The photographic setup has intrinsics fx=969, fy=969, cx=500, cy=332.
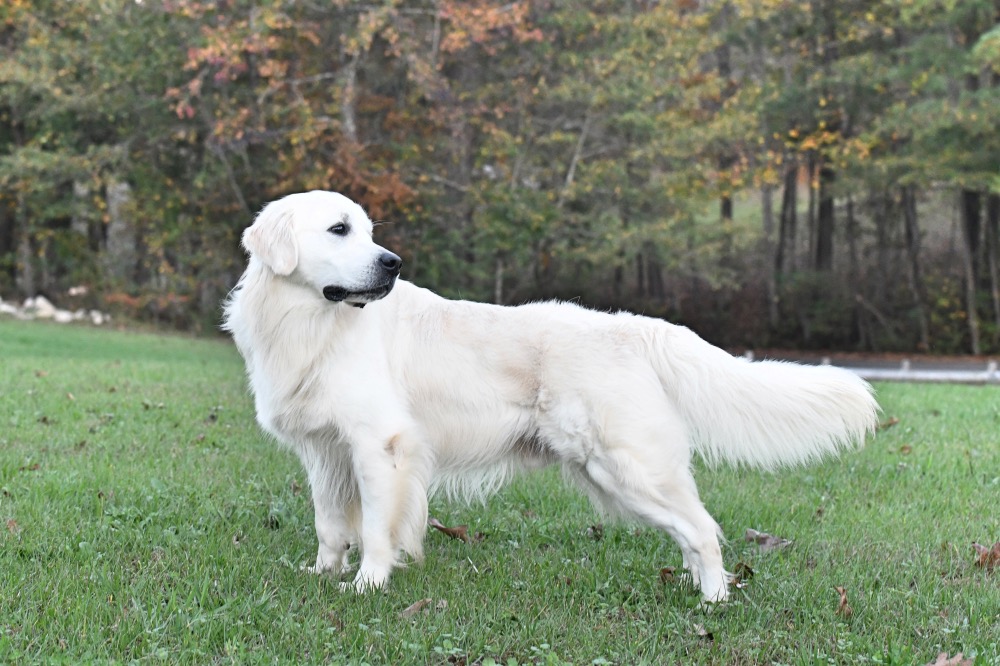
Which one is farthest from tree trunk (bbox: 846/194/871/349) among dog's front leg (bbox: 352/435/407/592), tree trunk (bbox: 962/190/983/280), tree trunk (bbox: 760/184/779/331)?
dog's front leg (bbox: 352/435/407/592)

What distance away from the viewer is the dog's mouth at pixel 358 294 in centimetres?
385

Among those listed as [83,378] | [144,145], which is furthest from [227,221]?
[83,378]

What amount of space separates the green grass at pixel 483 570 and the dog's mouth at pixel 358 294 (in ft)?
3.66

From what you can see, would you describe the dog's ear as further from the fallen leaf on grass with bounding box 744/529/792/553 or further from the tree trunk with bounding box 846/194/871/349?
the tree trunk with bounding box 846/194/871/349

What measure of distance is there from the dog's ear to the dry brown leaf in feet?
4.49

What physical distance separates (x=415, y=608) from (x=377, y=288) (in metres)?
1.23

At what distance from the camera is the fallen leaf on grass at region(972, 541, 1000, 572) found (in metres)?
4.07

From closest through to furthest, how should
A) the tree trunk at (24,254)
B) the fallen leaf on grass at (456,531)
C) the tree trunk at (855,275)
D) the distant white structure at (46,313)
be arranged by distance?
1. the fallen leaf on grass at (456,531)
2. the distant white structure at (46,313)
3. the tree trunk at (855,275)
4. the tree trunk at (24,254)

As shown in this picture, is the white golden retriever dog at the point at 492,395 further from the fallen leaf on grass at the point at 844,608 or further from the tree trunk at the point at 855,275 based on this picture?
the tree trunk at the point at 855,275

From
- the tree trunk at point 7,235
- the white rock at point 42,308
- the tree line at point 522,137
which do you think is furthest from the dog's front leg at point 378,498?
the tree trunk at point 7,235

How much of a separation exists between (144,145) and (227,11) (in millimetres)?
4725

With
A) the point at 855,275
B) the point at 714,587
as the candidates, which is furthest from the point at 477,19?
the point at 714,587

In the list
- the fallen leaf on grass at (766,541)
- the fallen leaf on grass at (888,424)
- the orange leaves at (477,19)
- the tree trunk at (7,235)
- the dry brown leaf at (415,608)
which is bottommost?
the fallen leaf on grass at (888,424)

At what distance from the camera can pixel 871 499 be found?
5.25m
